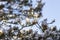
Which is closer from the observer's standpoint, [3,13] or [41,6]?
[3,13]

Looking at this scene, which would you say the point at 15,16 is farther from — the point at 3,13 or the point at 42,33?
the point at 42,33

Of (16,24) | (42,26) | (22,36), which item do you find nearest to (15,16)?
(16,24)

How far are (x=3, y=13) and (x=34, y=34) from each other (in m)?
1.19

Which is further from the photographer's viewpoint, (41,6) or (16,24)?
(41,6)

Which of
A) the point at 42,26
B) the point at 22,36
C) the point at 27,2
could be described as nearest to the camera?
the point at 42,26

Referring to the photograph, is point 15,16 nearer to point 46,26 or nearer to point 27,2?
point 27,2

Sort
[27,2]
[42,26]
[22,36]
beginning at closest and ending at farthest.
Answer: [42,26] → [22,36] → [27,2]

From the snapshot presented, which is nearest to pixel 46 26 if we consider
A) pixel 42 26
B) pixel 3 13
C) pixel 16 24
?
pixel 42 26

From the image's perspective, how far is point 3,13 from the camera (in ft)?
18.9

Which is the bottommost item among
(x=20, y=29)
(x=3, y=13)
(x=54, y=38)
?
(x=54, y=38)

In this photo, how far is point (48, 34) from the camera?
5.57m

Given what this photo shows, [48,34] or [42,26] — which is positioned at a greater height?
[42,26]

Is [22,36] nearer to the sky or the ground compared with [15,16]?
nearer to the ground

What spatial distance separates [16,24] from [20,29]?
0.22 metres
